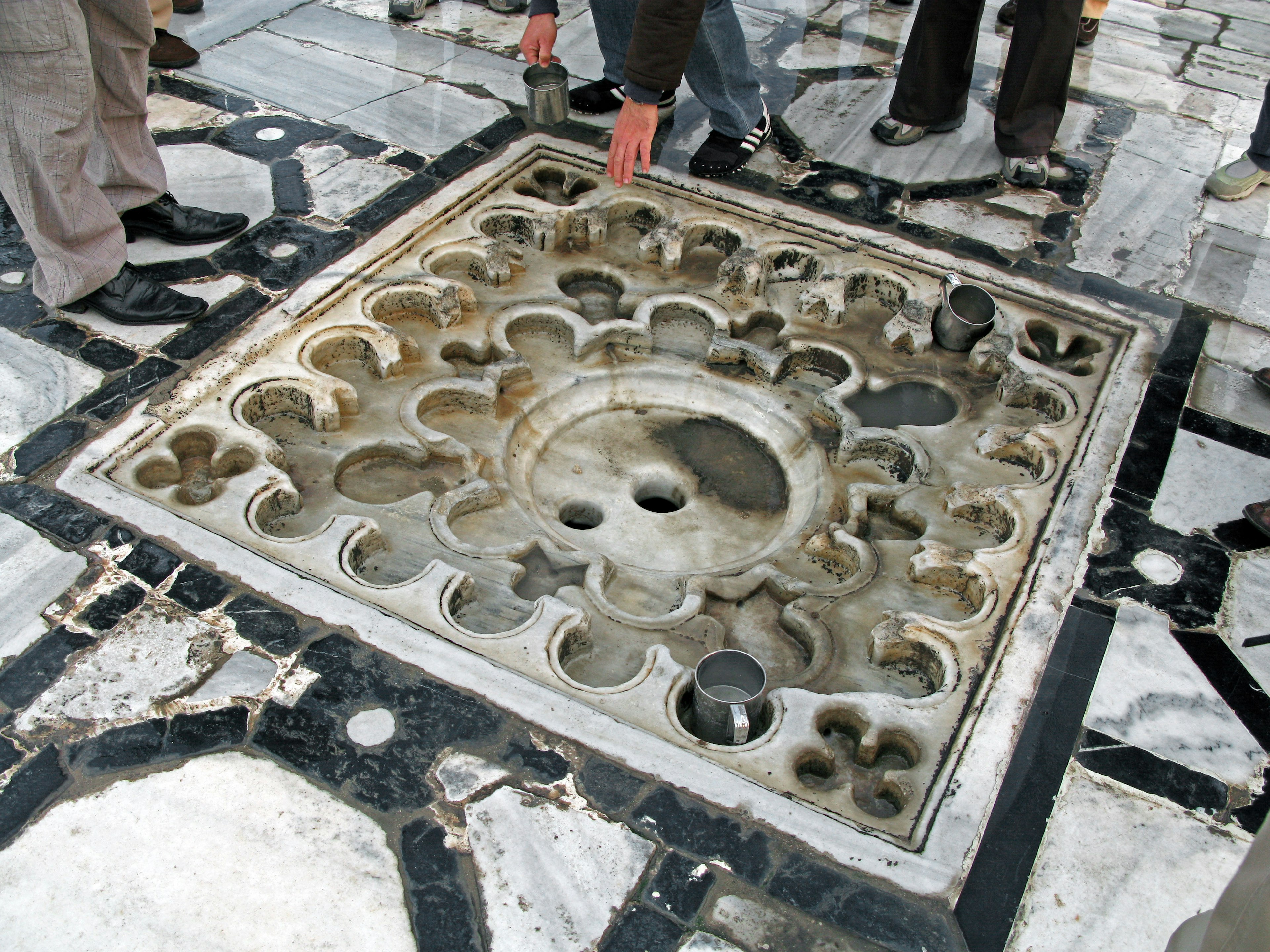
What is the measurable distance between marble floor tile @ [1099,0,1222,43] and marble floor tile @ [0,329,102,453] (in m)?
4.59

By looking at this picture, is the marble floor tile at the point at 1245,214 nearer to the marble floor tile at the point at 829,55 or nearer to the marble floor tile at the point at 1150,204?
the marble floor tile at the point at 1150,204

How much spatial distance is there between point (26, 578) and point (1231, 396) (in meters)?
2.93

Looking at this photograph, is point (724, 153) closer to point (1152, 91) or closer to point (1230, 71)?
point (1152, 91)

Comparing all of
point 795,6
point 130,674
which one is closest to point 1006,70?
point 795,6

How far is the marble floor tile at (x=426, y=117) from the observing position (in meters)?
3.39

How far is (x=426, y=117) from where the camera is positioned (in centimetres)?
352

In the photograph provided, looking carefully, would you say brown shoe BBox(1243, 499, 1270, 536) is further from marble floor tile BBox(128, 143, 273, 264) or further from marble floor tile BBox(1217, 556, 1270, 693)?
marble floor tile BBox(128, 143, 273, 264)

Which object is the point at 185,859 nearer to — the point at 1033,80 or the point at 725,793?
the point at 725,793

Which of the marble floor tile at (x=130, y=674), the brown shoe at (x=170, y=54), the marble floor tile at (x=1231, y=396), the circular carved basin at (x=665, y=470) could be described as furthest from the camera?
the brown shoe at (x=170, y=54)

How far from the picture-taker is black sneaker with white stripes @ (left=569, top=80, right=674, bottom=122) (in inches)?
141

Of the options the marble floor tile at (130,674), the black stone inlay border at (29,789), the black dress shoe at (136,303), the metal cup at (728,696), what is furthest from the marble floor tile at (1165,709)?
the black dress shoe at (136,303)

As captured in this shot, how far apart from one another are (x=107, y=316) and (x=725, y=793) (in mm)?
2034

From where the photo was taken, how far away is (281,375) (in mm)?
2430

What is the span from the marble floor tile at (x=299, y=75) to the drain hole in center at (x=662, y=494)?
78.1 inches
